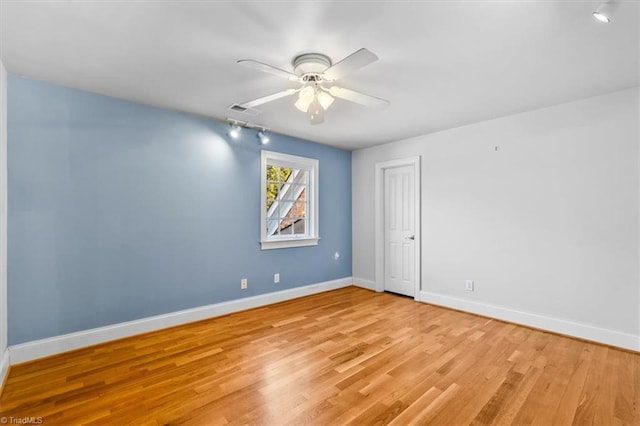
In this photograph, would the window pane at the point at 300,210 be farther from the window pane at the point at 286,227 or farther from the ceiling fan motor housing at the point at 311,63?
the ceiling fan motor housing at the point at 311,63

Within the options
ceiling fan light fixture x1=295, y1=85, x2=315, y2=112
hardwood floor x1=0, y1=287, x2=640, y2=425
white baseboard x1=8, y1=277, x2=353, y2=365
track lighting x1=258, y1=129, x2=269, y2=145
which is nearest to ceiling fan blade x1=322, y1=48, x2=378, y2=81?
ceiling fan light fixture x1=295, y1=85, x2=315, y2=112

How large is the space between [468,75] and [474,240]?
85.0 inches

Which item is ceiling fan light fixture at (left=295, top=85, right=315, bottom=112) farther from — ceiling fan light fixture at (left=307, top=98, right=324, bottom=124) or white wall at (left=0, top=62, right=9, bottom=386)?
white wall at (left=0, top=62, right=9, bottom=386)

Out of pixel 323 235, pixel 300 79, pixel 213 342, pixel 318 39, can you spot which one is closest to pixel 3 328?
pixel 213 342

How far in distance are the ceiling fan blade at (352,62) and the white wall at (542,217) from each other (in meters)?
1.98

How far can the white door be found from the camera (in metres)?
4.64

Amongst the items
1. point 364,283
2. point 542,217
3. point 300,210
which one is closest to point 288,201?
point 300,210

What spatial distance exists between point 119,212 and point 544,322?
4.69 m

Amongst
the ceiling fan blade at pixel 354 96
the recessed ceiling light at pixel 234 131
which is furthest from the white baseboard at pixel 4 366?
the ceiling fan blade at pixel 354 96

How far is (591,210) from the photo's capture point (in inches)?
119

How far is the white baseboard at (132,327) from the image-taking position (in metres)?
2.58

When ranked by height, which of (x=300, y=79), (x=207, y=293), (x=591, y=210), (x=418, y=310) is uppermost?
(x=300, y=79)

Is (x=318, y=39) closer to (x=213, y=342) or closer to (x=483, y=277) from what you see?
(x=213, y=342)

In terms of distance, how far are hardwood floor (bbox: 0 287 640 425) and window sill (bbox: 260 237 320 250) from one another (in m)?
1.16
